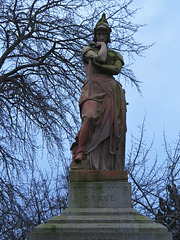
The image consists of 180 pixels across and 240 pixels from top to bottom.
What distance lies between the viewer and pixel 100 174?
7.05 m

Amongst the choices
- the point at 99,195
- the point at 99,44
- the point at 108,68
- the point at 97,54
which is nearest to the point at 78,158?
the point at 99,195

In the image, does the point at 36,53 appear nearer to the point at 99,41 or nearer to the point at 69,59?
the point at 69,59

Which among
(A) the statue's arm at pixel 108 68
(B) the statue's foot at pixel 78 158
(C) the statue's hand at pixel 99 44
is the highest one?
(C) the statue's hand at pixel 99 44

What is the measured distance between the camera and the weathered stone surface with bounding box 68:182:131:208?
6.88m

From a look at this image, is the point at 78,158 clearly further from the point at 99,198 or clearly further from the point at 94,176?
the point at 99,198

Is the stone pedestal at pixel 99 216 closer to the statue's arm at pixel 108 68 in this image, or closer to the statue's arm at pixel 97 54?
the statue's arm at pixel 108 68

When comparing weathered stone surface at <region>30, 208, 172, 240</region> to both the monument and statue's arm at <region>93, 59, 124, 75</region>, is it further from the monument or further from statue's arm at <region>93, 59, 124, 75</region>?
statue's arm at <region>93, 59, 124, 75</region>

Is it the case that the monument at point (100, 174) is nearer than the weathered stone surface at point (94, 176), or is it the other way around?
the monument at point (100, 174)

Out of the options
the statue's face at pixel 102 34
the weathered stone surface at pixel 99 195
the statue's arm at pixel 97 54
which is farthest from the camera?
the statue's face at pixel 102 34

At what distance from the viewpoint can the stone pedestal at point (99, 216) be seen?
6.38 metres

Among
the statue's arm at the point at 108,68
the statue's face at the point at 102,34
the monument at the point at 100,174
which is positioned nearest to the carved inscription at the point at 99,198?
the monument at the point at 100,174

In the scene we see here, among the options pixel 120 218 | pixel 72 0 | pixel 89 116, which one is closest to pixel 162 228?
pixel 120 218

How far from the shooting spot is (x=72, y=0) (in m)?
12.2

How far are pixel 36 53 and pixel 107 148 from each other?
5.04 meters
